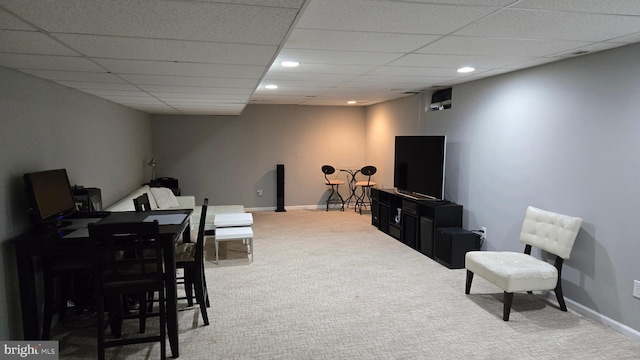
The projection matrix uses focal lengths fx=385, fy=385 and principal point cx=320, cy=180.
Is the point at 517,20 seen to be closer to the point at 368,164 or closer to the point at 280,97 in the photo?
the point at 280,97

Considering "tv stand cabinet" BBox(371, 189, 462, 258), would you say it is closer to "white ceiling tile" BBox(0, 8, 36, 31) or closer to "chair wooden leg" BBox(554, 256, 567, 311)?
"chair wooden leg" BBox(554, 256, 567, 311)

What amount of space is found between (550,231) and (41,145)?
14.8 feet

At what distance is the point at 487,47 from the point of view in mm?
3064

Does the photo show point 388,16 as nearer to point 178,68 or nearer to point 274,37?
point 274,37

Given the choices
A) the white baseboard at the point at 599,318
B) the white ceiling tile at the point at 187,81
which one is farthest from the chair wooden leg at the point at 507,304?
the white ceiling tile at the point at 187,81

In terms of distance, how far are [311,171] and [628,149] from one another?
6128 mm

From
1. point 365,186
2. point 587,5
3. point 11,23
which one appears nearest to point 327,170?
point 365,186

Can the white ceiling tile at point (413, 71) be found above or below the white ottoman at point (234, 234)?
above

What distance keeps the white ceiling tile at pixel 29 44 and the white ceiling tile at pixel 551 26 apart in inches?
97.6

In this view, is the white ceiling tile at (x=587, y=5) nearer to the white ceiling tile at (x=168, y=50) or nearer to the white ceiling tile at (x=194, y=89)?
the white ceiling tile at (x=168, y=50)

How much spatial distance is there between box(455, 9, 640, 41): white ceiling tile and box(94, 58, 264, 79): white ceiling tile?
1.60m

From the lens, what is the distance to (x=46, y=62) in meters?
2.60

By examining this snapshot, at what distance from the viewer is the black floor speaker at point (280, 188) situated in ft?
26.9

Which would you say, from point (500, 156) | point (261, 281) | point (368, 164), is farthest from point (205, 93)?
point (368, 164)
